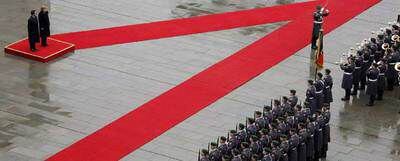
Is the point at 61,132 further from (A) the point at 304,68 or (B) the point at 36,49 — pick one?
(A) the point at 304,68

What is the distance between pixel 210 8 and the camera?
30.8 meters

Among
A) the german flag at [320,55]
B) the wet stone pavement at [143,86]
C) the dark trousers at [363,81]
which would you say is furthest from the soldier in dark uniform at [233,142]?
the german flag at [320,55]

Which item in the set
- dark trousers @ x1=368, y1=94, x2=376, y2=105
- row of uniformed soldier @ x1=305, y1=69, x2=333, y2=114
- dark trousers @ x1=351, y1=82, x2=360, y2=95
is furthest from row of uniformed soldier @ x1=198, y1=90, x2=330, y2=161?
dark trousers @ x1=351, y1=82, x2=360, y2=95

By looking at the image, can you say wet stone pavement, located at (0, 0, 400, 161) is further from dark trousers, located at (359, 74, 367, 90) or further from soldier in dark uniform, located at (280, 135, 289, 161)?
soldier in dark uniform, located at (280, 135, 289, 161)

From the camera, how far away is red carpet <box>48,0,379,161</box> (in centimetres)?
2056

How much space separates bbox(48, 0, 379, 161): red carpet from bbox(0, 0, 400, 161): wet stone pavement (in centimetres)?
29

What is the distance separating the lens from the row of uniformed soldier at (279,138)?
1755 centimetres

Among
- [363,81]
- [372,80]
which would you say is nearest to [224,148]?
[372,80]

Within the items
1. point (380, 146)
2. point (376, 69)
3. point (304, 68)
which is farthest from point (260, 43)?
point (380, 146)

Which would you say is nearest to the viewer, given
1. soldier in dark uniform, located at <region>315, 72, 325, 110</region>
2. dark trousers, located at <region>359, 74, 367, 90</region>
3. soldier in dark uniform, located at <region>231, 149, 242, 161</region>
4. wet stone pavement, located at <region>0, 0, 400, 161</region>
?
soldier in dark uniform, located at <region>231, 149, 242, 161</region>

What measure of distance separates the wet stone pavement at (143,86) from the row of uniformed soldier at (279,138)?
1.40m

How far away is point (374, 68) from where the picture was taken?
897 inches

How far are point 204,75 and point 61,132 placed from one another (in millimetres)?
5405

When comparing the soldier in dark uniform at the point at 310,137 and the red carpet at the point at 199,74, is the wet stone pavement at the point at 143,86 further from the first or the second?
the soldier in dark uniform at the point at 310,137
